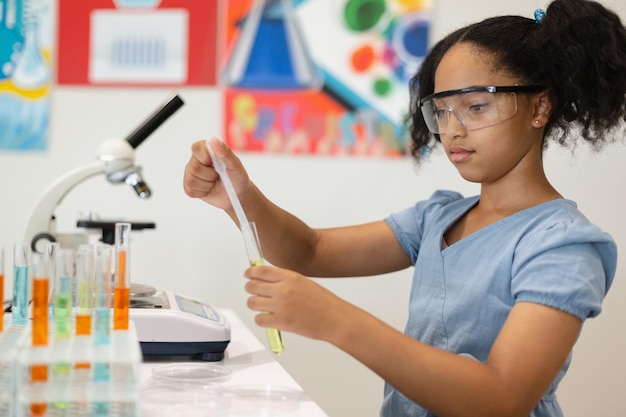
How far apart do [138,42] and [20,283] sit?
1.43 meters

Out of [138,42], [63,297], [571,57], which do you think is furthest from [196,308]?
[138,42]

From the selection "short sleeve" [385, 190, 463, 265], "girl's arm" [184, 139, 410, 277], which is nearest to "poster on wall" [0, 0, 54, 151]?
"girl's arm" [184, 139, 410, 277]

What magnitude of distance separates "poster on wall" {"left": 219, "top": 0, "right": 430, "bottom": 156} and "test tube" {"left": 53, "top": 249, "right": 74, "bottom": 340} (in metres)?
1.40

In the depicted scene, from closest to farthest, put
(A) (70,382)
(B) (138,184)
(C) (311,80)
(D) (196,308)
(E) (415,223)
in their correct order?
(A) (70,382) → (D) (196,308) → (E) (415,223) → (B) (138,184) → (C) (311,80)

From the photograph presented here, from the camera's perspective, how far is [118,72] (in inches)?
87.4

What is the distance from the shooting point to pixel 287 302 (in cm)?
88

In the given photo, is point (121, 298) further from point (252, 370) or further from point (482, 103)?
point (482, 103)

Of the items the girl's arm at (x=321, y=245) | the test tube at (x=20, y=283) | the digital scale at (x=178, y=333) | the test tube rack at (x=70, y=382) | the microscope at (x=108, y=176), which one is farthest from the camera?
the microscope at (x=108, y=176)

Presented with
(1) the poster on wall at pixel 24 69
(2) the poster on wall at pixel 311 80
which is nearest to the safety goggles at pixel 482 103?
(2) the poster on wall at pixel 311 80

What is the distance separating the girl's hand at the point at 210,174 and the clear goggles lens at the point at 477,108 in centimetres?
36

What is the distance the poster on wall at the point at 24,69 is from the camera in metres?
2.20

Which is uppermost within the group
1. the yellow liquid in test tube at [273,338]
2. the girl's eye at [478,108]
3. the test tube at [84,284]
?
the girl's eye at [478,108]

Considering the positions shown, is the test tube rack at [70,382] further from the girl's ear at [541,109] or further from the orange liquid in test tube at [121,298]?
the girl's ear at [541,109]

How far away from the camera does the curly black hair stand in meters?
1.13
